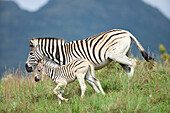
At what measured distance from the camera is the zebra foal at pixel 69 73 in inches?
274

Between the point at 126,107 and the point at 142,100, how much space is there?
0.68m

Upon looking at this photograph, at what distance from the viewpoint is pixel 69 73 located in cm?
713

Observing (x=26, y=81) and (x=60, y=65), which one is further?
(x=26, y=81)

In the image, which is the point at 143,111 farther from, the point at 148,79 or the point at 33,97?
the point at 33,97

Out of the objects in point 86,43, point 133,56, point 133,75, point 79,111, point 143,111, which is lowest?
point 143,111

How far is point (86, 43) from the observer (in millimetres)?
7953

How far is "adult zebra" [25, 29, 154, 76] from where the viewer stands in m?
7.55

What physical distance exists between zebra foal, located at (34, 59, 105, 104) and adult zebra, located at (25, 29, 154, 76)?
50 cm

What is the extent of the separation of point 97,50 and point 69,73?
125 cm

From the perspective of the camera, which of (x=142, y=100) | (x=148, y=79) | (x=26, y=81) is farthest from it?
(x=26, y=81)

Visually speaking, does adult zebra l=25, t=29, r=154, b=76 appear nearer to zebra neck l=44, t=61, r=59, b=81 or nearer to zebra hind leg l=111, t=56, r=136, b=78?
zebra hind leg l=111, t=56, r=136, b=78

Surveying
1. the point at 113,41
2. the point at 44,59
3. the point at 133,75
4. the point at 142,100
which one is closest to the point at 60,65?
the point at 44,59

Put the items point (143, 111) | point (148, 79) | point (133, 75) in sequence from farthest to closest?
point (133, 75) < point (148, 79) < point (143, 111)

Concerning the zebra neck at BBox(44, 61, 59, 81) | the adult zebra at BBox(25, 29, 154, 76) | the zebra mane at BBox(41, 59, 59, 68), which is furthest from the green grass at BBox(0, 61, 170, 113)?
the zebra mane at BBox(41, 59, 59, 68)
